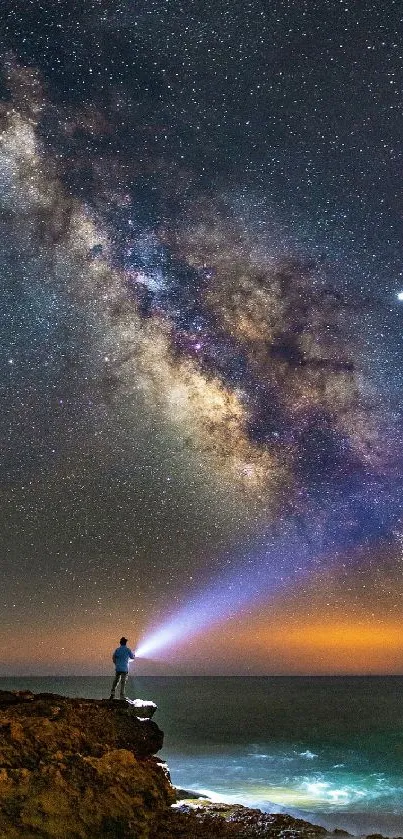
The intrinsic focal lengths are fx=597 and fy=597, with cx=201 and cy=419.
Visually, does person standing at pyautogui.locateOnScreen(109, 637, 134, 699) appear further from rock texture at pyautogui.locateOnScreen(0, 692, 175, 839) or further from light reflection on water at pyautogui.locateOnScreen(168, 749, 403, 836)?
light reflection on water at pyautogui.locateOnScreen(168, 749, 403, 836)

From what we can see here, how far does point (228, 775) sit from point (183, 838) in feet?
126

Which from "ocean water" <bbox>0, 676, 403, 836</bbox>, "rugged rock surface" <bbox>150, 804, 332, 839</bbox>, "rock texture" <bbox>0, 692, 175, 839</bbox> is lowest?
"ocean water" <bbox>0, 676, 403, 836</bbox>

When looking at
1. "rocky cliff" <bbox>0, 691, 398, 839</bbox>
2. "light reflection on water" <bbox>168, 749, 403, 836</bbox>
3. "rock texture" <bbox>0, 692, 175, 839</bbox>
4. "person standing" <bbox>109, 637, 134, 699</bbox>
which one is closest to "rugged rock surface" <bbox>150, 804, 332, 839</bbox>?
"rocky cliff" <bbox>0, 691, 398, 839</bbox>

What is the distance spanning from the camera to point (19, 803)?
A: 7.90m

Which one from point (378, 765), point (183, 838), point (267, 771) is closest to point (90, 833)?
point (183, 838)

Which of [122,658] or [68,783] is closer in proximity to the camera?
[68,783]

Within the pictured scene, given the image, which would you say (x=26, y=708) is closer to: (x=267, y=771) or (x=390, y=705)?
(x=267, y=771)

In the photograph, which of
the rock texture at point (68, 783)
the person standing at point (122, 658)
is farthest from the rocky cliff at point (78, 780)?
the person standing at point (122, 658)

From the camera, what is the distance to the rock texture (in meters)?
7.94

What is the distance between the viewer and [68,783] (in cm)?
841

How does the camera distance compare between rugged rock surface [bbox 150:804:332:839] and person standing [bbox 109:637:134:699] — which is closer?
rugged rock surface [bbox 150:804:332:839]

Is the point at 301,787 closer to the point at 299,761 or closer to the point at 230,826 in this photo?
the point at 299,761

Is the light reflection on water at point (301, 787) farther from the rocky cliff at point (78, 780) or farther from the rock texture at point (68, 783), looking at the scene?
the rock texture at point (68, 783)

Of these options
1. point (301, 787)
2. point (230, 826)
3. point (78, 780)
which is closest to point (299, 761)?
point (301, 787)
